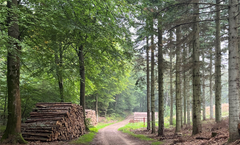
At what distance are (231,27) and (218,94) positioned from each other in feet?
23.5

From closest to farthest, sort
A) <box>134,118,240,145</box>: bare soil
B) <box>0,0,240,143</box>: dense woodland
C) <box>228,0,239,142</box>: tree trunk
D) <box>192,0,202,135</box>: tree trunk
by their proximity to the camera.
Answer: <box>228,0,239,142</box>: tree trunk → <box>0,0,240,143</box>: dense woodland → <box>134,118,240,145</box>: bare soil → <box>192,0,202,135</box>: tree trunk

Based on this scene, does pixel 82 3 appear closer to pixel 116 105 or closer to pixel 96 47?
pixel 96 47

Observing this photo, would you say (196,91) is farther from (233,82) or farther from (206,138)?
(233,82)

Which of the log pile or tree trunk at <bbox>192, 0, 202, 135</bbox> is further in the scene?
tree trunk at <bbox>192, 0, 202, 135</bbox>

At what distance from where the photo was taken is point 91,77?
55.8ft

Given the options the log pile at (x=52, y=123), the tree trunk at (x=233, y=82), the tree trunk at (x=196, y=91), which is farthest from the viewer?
the tree trunk at (x=196, y=91)

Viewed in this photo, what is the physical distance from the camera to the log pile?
28.3 feet

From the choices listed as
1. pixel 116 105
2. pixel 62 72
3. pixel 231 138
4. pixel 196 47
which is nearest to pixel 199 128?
pixel 231 138

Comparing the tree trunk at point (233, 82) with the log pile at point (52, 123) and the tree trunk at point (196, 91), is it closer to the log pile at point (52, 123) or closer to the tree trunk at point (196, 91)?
the tree trunk at point (196, 91)

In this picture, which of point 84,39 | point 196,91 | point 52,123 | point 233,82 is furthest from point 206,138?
point 84,39

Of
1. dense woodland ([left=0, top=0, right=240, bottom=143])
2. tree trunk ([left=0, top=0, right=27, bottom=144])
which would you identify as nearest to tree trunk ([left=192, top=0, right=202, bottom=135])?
dense woodland ([left=0, top=0, right=240, bottom=143])

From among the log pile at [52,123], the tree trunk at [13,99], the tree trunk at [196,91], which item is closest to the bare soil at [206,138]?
the tree trunk at [196,91]

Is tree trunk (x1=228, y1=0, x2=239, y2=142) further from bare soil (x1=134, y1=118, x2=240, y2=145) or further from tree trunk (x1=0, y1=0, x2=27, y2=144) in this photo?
tree trunk (x1=0, y1=0, x2=27, y2=144)

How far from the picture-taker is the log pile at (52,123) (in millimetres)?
8641
